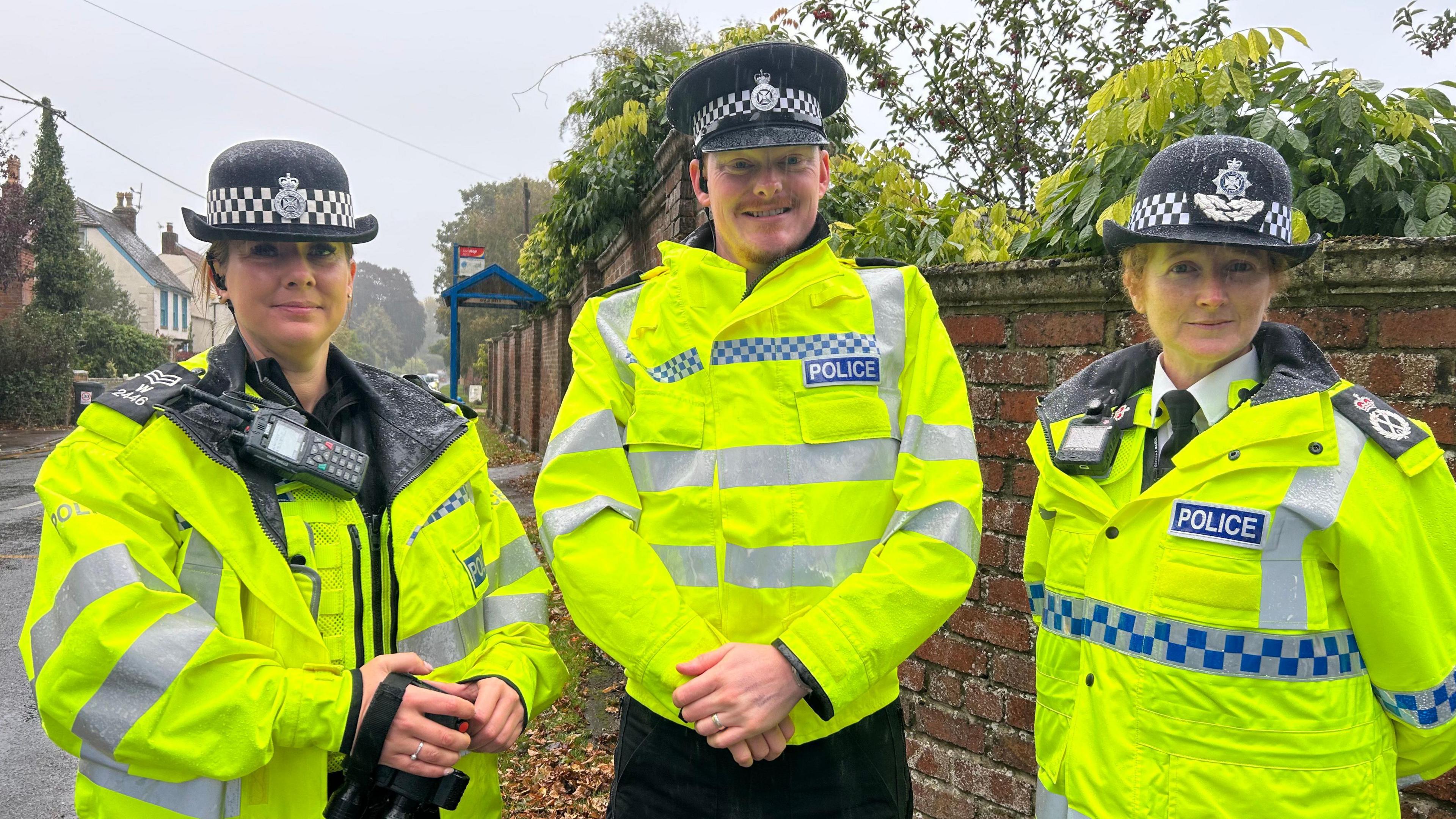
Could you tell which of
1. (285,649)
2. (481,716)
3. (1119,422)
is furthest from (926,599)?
(285,649)

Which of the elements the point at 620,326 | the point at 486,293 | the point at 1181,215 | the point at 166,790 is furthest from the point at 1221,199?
the point at 486,293

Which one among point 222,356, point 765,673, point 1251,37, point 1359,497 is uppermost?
point 1251,37

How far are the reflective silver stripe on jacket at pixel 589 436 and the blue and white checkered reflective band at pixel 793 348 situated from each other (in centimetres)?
26

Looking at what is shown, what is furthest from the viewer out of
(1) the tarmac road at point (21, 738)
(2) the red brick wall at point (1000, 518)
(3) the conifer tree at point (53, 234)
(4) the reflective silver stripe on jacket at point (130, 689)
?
(3) the conifer tree at point (53, 234)

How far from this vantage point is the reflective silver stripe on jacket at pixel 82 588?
1.45 m

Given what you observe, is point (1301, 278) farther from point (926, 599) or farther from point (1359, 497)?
point (926, 599)

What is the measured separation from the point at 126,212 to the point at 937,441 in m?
54.3

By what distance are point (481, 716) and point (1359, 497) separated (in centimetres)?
167

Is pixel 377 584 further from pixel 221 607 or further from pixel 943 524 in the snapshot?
pixel 943 524

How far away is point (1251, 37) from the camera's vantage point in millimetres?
2490

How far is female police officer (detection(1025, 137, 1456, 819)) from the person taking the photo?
1491mm

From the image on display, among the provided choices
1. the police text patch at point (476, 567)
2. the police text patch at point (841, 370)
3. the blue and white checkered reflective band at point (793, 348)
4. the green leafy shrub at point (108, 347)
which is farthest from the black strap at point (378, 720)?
the green leafy shrub at point (108, 347)

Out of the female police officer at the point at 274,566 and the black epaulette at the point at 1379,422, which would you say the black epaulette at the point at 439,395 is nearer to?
the female police officer at the point at 274,566

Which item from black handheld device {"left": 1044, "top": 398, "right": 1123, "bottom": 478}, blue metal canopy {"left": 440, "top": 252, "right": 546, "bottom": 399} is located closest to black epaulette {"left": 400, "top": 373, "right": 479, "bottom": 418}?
black handheld device {"left": 1044, "top": 398, "right": 1123, "bottom": 478}
